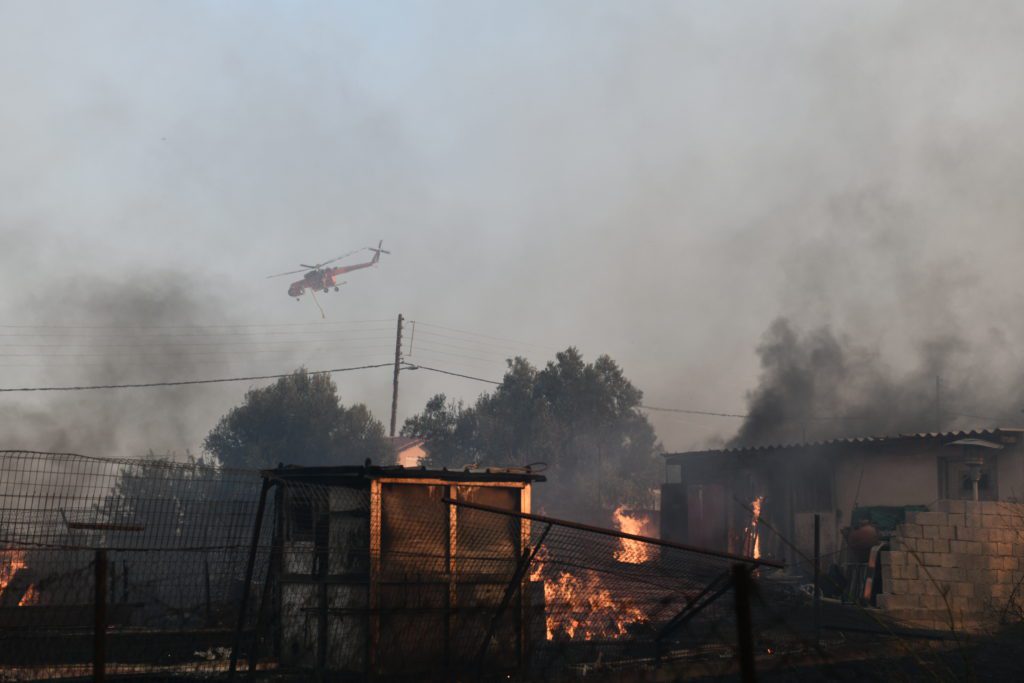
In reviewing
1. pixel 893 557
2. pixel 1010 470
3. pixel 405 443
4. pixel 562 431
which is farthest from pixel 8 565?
pixel 405 443

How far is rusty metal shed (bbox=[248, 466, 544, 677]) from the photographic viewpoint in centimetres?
1136

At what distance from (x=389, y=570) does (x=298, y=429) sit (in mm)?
49089

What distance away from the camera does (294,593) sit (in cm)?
1239

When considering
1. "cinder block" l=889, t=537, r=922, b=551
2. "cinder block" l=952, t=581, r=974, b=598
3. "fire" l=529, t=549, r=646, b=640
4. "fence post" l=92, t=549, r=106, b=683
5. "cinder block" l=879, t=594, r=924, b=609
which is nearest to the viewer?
"fence post" l=92, t=549, r=106, b=683

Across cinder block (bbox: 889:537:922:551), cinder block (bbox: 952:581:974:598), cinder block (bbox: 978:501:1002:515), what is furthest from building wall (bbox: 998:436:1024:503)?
cinder block (bbox: 889:537:922:551)

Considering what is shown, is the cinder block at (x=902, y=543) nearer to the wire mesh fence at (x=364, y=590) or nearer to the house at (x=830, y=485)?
the house at (x=830, y=485)

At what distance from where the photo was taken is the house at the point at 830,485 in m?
25.0

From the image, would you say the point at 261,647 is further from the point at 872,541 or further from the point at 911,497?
the point at 911,497

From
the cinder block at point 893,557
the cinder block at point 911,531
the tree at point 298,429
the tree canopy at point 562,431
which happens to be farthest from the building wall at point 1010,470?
the tree at point 298,429

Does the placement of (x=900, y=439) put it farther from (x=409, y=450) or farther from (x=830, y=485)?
(x=409, y=450)

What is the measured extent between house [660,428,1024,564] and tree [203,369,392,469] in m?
30.4

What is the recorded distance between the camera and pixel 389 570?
1163 centimetres

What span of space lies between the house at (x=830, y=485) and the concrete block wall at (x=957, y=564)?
267 centimetres

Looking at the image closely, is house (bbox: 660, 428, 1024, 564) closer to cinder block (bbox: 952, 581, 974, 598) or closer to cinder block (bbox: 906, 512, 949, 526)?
cinder block (bbox: 906, 512, 949, 526)
